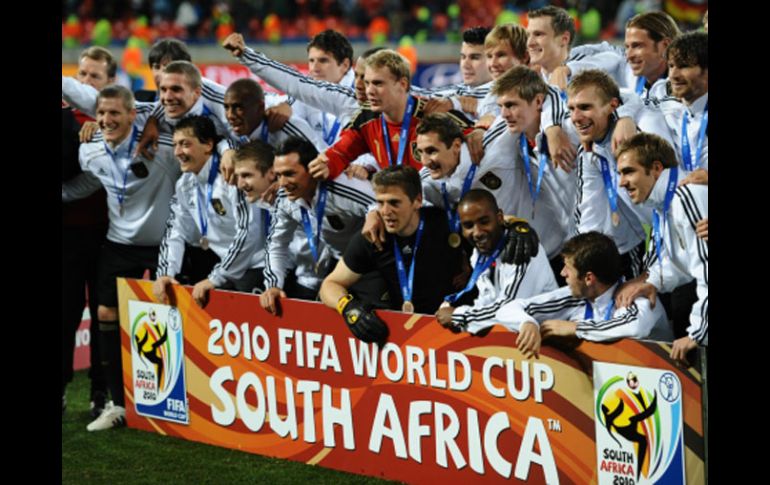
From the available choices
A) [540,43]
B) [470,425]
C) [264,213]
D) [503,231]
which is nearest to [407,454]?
[470,425]

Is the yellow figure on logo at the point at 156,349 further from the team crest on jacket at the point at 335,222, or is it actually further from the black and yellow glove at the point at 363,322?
the black and yellow glove at the point at 363,322

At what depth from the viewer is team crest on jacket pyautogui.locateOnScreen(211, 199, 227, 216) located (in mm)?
6863

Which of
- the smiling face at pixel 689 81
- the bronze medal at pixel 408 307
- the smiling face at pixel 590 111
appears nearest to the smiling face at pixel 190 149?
the bronze medal at pixel 408 307

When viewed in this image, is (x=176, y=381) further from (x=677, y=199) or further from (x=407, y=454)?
(x=677, y=199)

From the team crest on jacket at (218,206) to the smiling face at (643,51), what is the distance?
7.86ft

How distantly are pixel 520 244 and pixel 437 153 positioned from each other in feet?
2.09

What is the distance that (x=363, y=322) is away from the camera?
568 cm

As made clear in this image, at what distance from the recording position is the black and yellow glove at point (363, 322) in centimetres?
567

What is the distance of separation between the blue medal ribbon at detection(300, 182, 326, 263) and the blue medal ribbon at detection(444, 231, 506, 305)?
3.50 feet

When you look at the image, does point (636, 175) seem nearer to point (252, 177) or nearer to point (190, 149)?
point (252, 177)

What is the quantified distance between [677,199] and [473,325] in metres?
1.06

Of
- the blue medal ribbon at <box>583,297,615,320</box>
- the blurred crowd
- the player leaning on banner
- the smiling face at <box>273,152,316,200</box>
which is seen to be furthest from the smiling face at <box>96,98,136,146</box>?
the blurred crowd

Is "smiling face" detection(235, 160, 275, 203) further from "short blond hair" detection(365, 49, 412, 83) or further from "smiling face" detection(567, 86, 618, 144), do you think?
"smiling face" detection(567, 86, 618, 144)

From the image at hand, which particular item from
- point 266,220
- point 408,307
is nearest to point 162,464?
point 266,220
